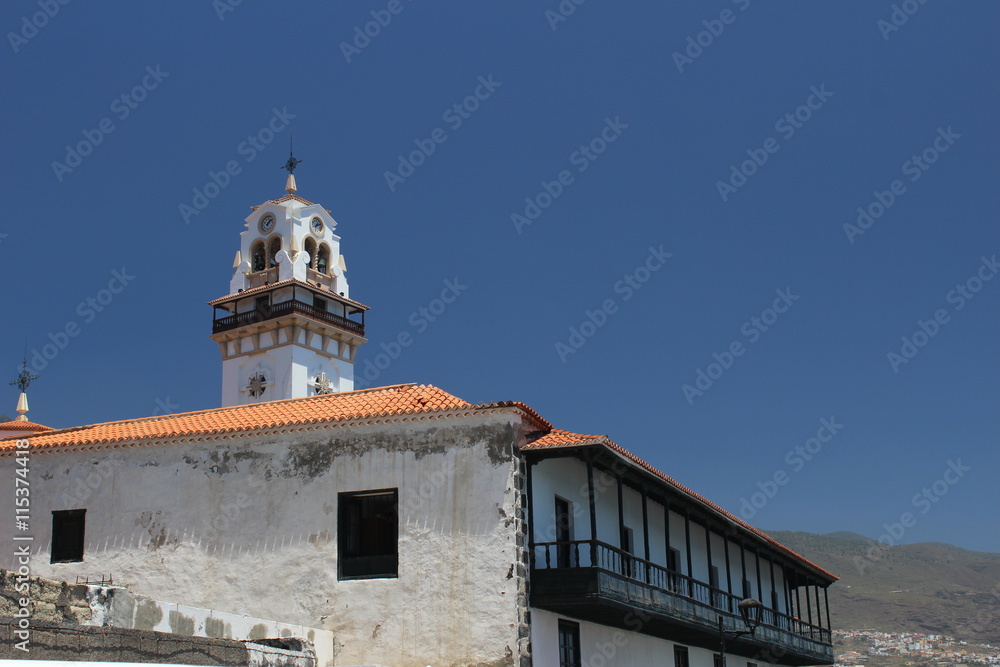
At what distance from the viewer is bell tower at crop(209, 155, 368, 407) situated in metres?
46.5

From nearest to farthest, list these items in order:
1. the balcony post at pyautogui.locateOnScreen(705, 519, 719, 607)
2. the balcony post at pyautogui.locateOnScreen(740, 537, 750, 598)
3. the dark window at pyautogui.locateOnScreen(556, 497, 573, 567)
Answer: the dark window at pyautogui.locateOnScreen(556, 497, 573, 567)
the balcony post at pyautogui.locateOnScreen(705, 519, 719, 607)
the balcony post at pyautogui.locateOnScreen(740, 537, 750, 598)

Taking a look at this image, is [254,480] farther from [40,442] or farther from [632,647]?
[632,647]

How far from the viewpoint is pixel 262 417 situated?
20.0m

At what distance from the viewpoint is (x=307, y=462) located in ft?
61.1

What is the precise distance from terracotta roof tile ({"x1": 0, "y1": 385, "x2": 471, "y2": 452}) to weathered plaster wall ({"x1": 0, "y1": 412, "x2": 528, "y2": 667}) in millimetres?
256

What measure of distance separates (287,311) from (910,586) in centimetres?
9231

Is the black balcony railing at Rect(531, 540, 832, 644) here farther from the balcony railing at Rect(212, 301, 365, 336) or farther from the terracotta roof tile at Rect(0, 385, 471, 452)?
the balcony railing at Rect(212, 301, 365, 336)

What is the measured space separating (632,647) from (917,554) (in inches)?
5267

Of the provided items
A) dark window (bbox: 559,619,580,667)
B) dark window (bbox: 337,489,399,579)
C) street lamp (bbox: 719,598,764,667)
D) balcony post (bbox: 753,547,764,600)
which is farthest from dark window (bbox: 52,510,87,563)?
balcony post (bbox: 753,547,764,600)

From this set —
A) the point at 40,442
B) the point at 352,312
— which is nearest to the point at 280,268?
the point at 352,312

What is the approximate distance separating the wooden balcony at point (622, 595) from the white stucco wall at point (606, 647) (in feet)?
0.56

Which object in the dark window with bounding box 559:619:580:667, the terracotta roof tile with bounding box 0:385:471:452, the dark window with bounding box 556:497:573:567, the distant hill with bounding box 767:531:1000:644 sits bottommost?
the dark window with bounding box 559:619:580:667

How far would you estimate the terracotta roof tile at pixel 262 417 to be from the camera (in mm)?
18734

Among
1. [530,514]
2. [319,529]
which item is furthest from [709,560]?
[319,529]
